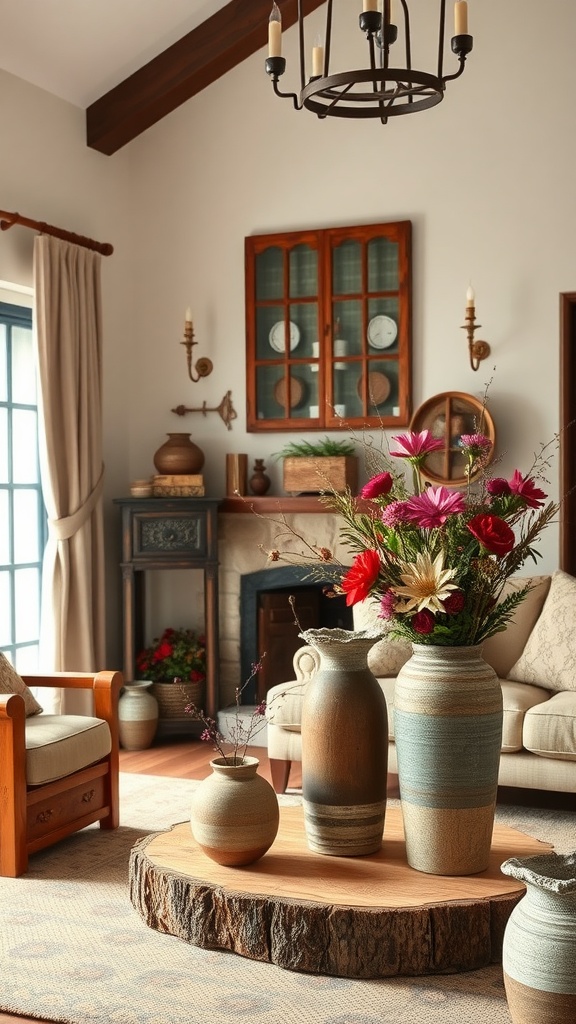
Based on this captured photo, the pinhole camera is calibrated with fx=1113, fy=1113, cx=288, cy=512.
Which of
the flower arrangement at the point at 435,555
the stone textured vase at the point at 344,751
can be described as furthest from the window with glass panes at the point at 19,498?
the flower arrangement at the point at 435,555

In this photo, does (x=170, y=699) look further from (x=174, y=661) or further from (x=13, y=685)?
(x=13, y=685)

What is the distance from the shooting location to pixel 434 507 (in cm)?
265

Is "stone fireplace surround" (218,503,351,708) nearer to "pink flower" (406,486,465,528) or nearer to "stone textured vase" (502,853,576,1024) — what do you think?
"pink flower" (406,486,465,528)

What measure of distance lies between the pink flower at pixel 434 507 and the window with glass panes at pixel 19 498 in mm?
3210

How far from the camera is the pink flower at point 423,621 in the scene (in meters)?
2.73

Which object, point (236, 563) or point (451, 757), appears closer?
point (451, 757)

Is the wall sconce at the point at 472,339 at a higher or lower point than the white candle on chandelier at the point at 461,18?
lower

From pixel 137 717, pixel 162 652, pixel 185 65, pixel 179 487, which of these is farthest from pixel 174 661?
pixel 185 65

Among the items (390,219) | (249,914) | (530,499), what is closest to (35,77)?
(390,219)

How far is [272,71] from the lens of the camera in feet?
10.1

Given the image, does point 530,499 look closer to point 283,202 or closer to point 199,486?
point 199,486

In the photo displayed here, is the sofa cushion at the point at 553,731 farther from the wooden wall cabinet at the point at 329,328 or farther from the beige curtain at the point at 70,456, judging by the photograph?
the beige curtain at the point at 70,456

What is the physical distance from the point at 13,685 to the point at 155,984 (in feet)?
4.96

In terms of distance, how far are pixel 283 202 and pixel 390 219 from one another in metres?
0.64
